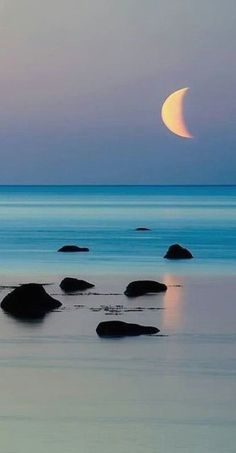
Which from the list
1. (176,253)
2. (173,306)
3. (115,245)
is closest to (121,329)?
(173,306)

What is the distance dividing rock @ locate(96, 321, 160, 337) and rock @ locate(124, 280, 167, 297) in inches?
343

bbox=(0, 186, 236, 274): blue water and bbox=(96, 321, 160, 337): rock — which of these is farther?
bbox=(0, 186, 236, 274): blue water

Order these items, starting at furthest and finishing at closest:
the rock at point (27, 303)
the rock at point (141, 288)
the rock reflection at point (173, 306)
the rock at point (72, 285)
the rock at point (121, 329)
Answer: the rock at point (72, 285) < the rock at point (141, 288) < the rock at point (27, 303) < the rock reflection at point (173, 306) < the rock at point (121, 329)

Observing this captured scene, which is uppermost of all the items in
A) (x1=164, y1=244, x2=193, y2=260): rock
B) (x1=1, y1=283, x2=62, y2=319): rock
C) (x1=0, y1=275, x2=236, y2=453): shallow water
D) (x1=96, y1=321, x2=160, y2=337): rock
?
(x1=164, y1=244, x2=193, y2=260): rock

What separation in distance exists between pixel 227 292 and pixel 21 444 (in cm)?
2378

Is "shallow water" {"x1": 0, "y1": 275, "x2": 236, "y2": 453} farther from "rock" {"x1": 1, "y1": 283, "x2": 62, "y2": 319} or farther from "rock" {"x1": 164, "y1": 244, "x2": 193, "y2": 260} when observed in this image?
"rock" {"x1": 164, "y1": 244, "x2": 193, "y2": 260}

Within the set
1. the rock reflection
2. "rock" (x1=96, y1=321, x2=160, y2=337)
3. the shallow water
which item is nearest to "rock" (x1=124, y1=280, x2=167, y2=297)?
the rock reflection

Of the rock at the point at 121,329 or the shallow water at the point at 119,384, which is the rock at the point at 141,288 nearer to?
the shallow water at the point at 119,384

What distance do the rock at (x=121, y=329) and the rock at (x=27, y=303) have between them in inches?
146

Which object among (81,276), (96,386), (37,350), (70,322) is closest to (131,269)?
(81,276)

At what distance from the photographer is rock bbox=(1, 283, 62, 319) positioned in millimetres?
34875

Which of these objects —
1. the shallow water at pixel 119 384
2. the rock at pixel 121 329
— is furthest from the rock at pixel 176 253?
the rock at pixel 121 329

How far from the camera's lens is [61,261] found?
2360 inches

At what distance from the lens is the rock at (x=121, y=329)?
3070cm
